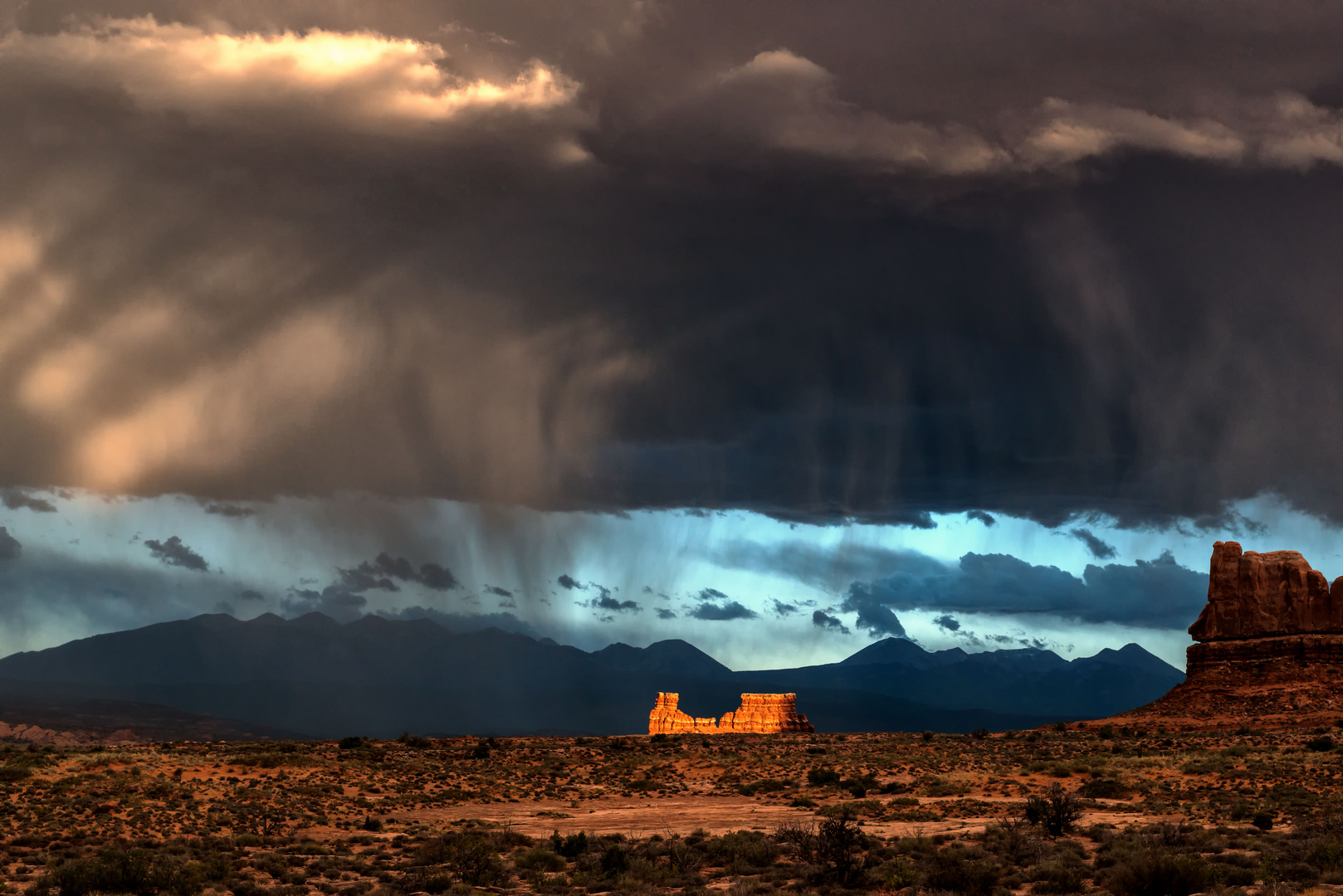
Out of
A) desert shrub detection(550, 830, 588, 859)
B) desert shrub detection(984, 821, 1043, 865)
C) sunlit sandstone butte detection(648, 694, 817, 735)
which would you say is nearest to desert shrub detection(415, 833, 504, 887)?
desert shrub detection(550, 830, 588, 859)

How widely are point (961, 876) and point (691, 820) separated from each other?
2244 cm

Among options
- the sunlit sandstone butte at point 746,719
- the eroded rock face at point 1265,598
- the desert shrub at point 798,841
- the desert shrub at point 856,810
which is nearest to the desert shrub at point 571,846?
the desert shrub at point 798,841

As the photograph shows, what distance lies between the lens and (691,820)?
50875 mm

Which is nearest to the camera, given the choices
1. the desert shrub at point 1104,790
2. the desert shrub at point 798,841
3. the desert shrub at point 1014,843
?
the desert shrub at point 1014,843

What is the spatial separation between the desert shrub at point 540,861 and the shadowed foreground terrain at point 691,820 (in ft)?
0.50

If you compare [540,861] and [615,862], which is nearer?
[615,862]

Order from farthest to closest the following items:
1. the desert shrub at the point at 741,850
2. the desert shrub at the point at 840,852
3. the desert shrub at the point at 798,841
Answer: the desert shrub at the point at 741,850, the desert shrub at the point at 798,841, the desert shrub at the point at 840,852

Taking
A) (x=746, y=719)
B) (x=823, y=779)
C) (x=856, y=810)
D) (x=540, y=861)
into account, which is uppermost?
(x=540, y=861)

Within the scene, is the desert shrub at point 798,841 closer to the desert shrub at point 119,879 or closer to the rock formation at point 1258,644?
the desert shrub at point 119,879

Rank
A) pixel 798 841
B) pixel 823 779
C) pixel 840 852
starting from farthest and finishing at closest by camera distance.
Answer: pixel 823 779, pixel 798 841, pixel 840 852

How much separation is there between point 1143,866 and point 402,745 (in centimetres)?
7282

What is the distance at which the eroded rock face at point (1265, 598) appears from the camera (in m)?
105

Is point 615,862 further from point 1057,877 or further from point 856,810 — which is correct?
point 856,810

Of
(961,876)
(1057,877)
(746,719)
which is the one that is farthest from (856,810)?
(746,719)
